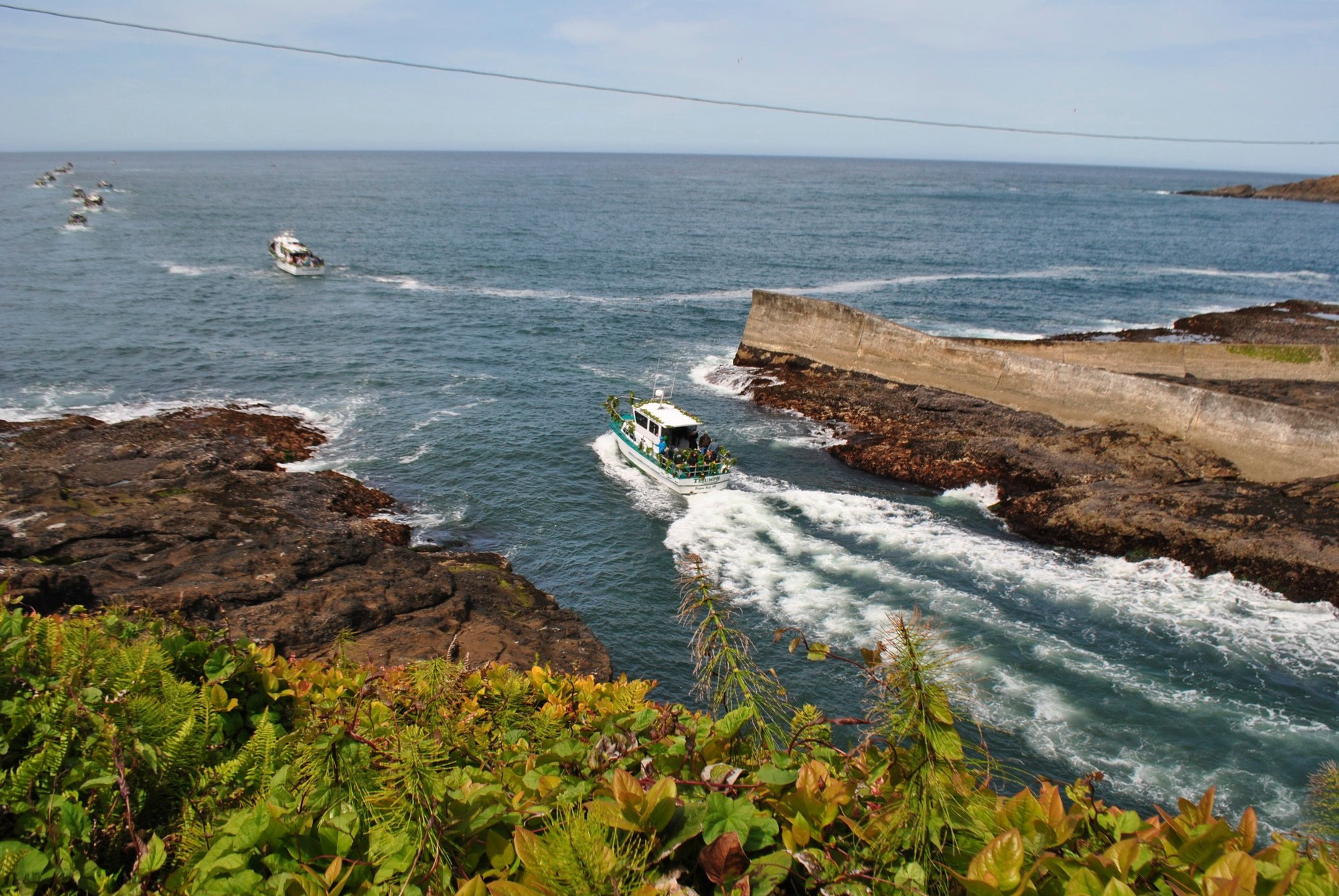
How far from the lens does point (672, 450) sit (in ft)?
92.2

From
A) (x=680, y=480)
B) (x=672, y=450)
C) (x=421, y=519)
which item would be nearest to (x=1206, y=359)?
(x=672, y=450)

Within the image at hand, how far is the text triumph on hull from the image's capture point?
2762 cm

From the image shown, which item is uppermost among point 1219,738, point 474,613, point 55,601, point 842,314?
point 842,314

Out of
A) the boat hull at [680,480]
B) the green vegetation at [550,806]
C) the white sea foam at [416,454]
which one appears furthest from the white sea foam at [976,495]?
the green vegetation at [550,806]

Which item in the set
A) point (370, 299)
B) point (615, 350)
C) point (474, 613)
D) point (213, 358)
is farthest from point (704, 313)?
point (474, 613)

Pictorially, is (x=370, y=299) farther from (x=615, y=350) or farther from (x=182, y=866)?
(x=182, y=866)

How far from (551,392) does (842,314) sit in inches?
630

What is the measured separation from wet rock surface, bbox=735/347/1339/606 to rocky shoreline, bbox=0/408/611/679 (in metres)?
16.8

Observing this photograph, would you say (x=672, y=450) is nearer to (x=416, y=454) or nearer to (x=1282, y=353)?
(x=416, y=454)

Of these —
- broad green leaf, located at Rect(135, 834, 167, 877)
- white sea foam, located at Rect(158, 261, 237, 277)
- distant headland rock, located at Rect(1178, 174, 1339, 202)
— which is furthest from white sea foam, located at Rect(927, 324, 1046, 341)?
distant headland rock, located at Rect(1178, 174, 1339, 202)

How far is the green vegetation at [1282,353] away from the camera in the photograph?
36406 millimetres

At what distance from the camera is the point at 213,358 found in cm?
4109

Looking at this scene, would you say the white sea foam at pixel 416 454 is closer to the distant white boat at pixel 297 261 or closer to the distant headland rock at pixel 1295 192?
the distant white boat at pixel 297 261

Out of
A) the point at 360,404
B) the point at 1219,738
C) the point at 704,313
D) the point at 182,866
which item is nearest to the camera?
the point at 182,866
